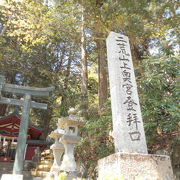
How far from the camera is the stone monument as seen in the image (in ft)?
8.30

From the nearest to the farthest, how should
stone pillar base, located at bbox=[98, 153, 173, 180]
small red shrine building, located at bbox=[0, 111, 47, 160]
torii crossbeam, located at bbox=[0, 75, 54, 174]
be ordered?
stone pillar base, located at bbox=[98, 153, 173, 180]
torii crossbeam, located at bbox=[0, 75, 54, 174]
small red shrine building, located at bbox=[0, 111, 47, 160]

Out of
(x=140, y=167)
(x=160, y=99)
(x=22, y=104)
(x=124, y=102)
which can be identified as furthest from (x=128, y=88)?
(x=22, y=104)

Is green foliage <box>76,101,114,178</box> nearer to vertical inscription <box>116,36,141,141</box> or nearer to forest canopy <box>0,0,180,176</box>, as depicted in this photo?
forest canopy <box>0,0,180,176</box>

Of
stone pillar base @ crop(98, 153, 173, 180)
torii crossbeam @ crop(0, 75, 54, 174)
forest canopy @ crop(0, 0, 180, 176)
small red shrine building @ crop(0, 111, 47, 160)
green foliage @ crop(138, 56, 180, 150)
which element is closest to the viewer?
stone pillar base @ crop(98, 153, 173, 180)

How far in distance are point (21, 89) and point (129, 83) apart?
4506 mm

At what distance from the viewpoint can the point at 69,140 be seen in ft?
17.5

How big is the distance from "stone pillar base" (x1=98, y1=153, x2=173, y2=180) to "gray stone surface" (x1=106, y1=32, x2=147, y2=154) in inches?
16.0

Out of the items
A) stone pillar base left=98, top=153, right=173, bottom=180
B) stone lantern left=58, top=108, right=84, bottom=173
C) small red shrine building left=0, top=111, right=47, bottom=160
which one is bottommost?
stone pillar base left=98, top=153, right=173, bottom=180

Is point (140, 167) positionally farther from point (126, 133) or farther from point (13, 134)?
point (13, 134)

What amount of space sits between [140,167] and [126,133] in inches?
29.2

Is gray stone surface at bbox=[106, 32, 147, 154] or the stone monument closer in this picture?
the stone monument

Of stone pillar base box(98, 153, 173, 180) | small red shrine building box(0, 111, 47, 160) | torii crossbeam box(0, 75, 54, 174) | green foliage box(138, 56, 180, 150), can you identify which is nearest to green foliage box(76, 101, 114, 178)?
green foliage box(138, 56, 180, 150)

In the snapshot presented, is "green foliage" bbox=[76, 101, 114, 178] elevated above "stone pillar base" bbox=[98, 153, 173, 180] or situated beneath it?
elevated above

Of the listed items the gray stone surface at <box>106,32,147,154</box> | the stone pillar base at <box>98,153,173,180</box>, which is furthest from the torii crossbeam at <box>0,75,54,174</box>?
the stone pillar base at <box>98,153,173,180</box>
